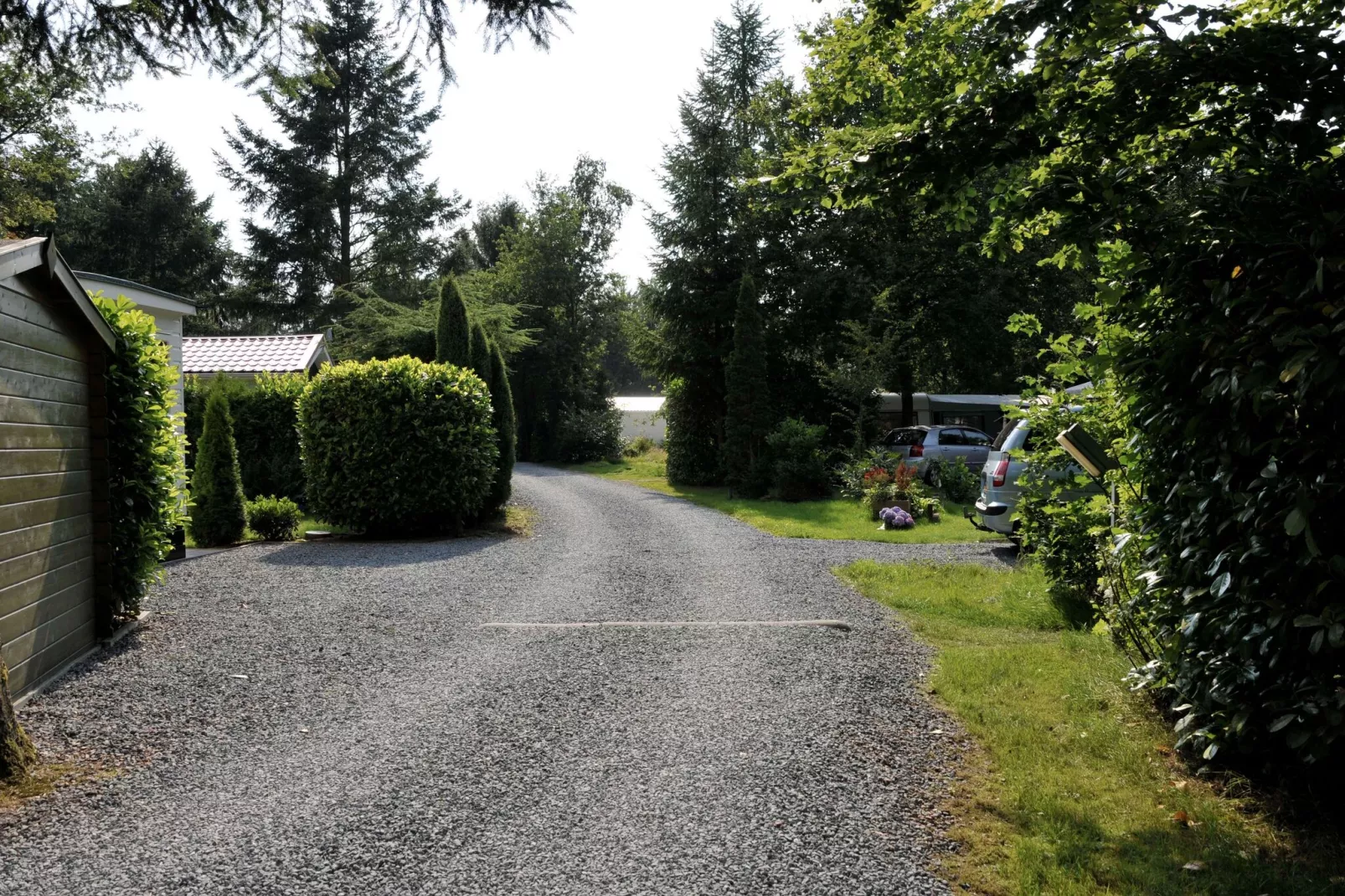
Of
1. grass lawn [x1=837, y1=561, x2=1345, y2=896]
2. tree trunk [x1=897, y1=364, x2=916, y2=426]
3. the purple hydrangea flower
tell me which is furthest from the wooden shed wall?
tree trunk [x1=897, y1=364, x2=916, y2=426]

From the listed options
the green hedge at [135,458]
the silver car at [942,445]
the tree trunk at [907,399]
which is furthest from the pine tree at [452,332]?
the tree trunk at [907,399]

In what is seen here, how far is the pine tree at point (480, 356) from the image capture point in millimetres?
15836

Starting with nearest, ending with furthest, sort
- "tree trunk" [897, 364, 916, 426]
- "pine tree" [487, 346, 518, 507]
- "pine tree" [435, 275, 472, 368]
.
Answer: "pine tree" [435, 275, 472, 368] < "pine tree" [487, 346, 518, 507] < "tree trunk" [897, 364, 916, 426]

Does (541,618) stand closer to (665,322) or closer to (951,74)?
(951,74)

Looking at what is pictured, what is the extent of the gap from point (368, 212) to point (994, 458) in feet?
96.7

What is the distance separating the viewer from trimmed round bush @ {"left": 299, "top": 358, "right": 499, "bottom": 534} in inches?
495

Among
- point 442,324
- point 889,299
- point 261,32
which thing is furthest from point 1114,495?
point 889,299

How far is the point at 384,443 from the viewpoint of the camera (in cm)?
1257

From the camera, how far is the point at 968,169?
4.06m

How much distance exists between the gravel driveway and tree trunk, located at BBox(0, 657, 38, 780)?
276 millimetres

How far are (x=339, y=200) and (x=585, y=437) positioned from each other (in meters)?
12.6

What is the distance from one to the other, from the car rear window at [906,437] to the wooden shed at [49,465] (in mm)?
16522

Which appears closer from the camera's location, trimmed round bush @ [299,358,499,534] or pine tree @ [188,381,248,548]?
pine tree @ [188,381,248,548]

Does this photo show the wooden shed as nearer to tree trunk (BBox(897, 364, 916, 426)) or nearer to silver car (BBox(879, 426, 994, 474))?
silver car (BBox(879, 426, 994, 474))
